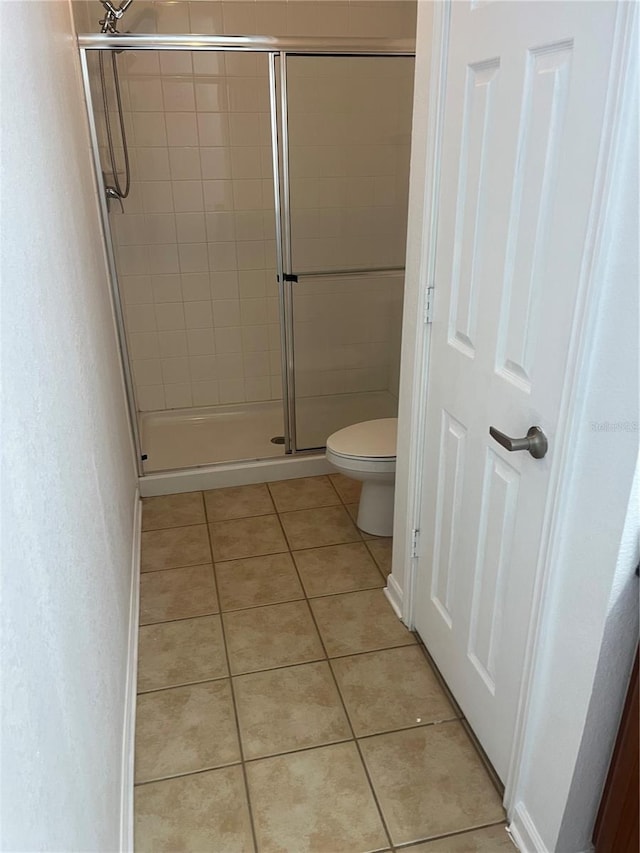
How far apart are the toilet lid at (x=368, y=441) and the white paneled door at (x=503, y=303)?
2.04ft

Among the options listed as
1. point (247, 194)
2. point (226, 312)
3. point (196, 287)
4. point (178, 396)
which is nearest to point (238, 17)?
point (247, 194)

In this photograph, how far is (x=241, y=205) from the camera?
3.49 m

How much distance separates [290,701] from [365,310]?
6.54ft

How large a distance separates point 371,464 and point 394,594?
499 mm

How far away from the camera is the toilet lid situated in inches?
102

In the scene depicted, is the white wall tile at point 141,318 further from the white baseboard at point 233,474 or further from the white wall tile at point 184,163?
the white baseboard at point 233,474

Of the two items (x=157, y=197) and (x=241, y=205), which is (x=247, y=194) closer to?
(x=241, y=205)

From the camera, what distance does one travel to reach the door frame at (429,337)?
3.41ft

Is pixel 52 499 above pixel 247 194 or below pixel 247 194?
below

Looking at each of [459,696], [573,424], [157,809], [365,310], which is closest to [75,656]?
[157,809]

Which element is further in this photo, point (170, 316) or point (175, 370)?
point (175, 370)

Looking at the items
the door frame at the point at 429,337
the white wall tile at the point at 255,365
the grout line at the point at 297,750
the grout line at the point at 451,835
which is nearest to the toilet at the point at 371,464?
the door frame at the point at 429,337

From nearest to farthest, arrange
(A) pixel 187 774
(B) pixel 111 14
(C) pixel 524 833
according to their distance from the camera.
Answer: (C) pixel 524 833
(A) pixel 187 774
(B) pixel 111 14

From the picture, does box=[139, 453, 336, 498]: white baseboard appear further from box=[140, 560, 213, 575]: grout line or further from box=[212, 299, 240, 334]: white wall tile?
box=[212, 299, 240, 334]: white wall tile
